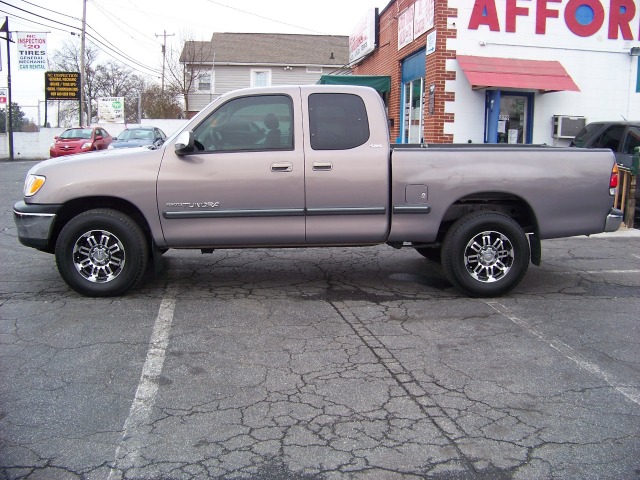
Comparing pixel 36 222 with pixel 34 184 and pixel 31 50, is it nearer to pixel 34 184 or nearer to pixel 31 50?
pixel 34 184

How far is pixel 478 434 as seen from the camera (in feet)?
11.7

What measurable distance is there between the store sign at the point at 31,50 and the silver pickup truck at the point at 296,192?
99.4 feet

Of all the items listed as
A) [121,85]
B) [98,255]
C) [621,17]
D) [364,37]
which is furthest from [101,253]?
[121,85]

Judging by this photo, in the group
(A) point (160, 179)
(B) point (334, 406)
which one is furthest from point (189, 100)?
(B) point (334, 406)

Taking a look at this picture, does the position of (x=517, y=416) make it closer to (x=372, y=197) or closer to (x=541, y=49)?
(x=372, y=197)

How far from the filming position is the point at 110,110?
4725 centimetres

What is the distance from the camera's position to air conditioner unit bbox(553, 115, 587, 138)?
46.6 feet

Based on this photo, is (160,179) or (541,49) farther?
(541,49)

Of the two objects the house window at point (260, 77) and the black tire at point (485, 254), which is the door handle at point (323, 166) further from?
the house window at point (260, 77)

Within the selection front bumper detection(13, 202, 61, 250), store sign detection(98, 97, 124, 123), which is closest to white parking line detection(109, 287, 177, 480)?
front bumper detection(13, 202, 61, 250)

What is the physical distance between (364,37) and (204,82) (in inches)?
973

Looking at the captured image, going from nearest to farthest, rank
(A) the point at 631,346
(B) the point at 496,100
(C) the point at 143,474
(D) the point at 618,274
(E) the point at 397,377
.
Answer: (C) the point at 143,474
(E) the point at 397,377
(A) the point at 631,346
(D) the point at 618,274
(B) the point at 496,100

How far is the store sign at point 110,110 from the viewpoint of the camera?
47.0 meters

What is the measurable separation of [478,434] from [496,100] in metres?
11.3
